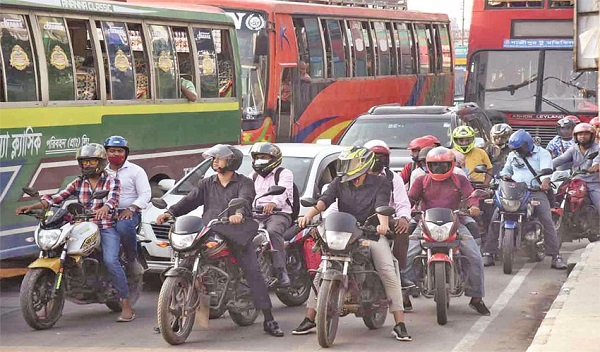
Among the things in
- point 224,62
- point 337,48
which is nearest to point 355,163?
point 224,62

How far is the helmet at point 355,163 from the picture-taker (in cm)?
1050

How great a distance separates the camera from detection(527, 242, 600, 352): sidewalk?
933 centimetres

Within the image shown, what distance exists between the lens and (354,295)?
10258 mm

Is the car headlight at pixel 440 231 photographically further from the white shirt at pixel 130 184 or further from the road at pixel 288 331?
the white shirt at pixel 130 184

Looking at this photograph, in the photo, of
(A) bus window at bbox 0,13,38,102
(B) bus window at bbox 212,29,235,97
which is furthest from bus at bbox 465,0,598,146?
(A) bus window at bbox 0,13,38,102

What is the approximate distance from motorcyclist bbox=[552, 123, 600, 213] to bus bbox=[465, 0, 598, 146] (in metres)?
8.32

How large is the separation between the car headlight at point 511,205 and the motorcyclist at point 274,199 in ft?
12.4

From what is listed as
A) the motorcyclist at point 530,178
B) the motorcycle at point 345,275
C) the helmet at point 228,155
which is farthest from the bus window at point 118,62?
the motorcycle at point 345,275

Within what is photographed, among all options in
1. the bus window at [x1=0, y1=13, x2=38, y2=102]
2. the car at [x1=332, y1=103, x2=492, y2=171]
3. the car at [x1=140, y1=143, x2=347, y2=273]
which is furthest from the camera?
the car at [x1=332, y1=103, x2=492, y2=171]

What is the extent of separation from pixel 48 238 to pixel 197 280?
1.44m

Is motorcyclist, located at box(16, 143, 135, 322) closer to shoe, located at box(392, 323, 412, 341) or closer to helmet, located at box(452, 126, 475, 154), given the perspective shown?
shoe, located at box(392, 323, 412, 341)

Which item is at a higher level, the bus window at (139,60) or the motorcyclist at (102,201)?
the bus window at (139,60)

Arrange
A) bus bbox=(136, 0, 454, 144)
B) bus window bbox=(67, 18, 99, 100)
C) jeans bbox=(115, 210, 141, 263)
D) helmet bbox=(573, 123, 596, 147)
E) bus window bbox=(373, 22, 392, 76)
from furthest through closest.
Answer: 1. bus window bbox=(373, 22, 392, 76)
2. bus bbox=(136, 0, 454, 144)
3. helmet bbox=(573, 123, 596, 147)
4. bus window bbox=(67, 18, 99, 100)
5. jeans bbox=(115, 210, 141, 263)

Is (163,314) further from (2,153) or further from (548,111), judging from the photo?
(548,111)
